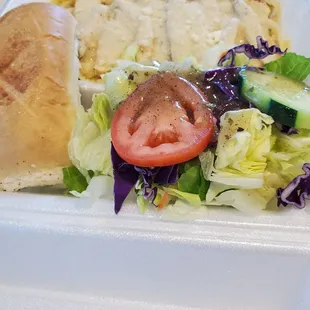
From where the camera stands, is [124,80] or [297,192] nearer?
[297,192]

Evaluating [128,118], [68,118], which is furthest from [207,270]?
[68,118]

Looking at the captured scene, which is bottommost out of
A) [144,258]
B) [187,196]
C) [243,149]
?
[144,258]

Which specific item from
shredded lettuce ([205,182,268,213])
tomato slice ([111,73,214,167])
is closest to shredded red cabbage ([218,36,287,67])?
tomato slice ([111,73,214,167])

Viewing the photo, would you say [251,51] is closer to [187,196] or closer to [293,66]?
[293,66]

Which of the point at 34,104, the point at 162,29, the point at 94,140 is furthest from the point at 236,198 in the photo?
the point at 162,29

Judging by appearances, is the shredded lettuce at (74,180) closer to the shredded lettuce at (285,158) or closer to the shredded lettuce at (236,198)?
the shredded lettuce at (236,198)

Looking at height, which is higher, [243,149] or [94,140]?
[243,149]

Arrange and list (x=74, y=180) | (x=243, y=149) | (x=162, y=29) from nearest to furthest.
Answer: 1. (x=243, y=149)
2. (x=74, y=180)
3. (x=162, y=29)

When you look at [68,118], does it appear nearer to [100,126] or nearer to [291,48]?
[100,126]

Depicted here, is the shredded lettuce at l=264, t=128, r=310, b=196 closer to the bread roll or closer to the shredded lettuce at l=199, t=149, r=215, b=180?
the shredded lettuce at l=199, t=149, r=215, b=180
